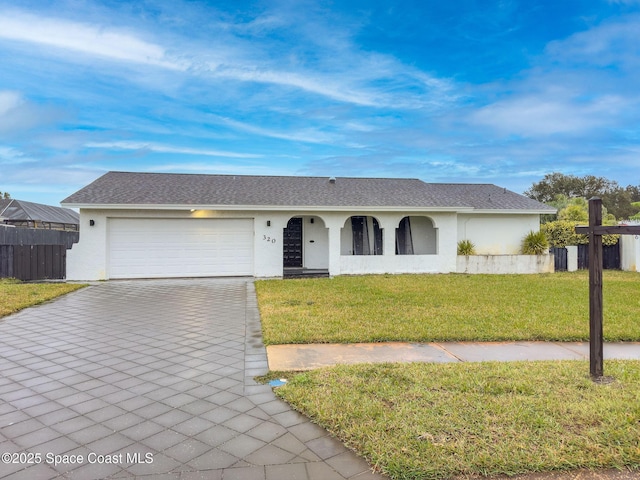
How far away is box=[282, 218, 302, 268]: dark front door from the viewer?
628 inches

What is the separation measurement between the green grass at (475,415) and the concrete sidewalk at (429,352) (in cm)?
41

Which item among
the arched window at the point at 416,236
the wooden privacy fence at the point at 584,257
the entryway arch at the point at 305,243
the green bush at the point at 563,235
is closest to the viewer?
the wooden privacy fence at the point at 584,257

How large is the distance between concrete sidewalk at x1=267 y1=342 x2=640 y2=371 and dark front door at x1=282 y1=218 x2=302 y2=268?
10640 millimetres

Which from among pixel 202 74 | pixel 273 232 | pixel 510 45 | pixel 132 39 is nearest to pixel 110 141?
pixel 202 74

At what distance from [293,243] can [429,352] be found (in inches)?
448

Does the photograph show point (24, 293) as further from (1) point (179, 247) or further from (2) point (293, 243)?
(2) point (293, 243)

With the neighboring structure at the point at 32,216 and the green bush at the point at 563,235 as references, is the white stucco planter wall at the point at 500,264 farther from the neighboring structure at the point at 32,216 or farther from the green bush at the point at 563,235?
the neighboring structure at the point at 32,216

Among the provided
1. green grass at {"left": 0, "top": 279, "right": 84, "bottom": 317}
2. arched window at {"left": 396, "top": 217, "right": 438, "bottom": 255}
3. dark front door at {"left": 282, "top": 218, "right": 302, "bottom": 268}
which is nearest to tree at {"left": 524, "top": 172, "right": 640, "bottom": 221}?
arched window at {"left": 396, "top": 217, "right": 438, "bottom": 255}

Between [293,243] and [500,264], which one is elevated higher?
[293,243]

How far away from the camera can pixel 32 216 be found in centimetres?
2414

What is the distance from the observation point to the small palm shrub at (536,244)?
15.8 meters

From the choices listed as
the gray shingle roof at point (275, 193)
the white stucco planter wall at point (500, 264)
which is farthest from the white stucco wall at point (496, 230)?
the white stucco planter wall at point (500, 264)

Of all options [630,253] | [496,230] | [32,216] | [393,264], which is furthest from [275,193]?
[32,216]

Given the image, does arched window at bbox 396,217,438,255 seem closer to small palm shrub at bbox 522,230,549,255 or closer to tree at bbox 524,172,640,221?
small palm shrub at bbox 522,230,549,255
